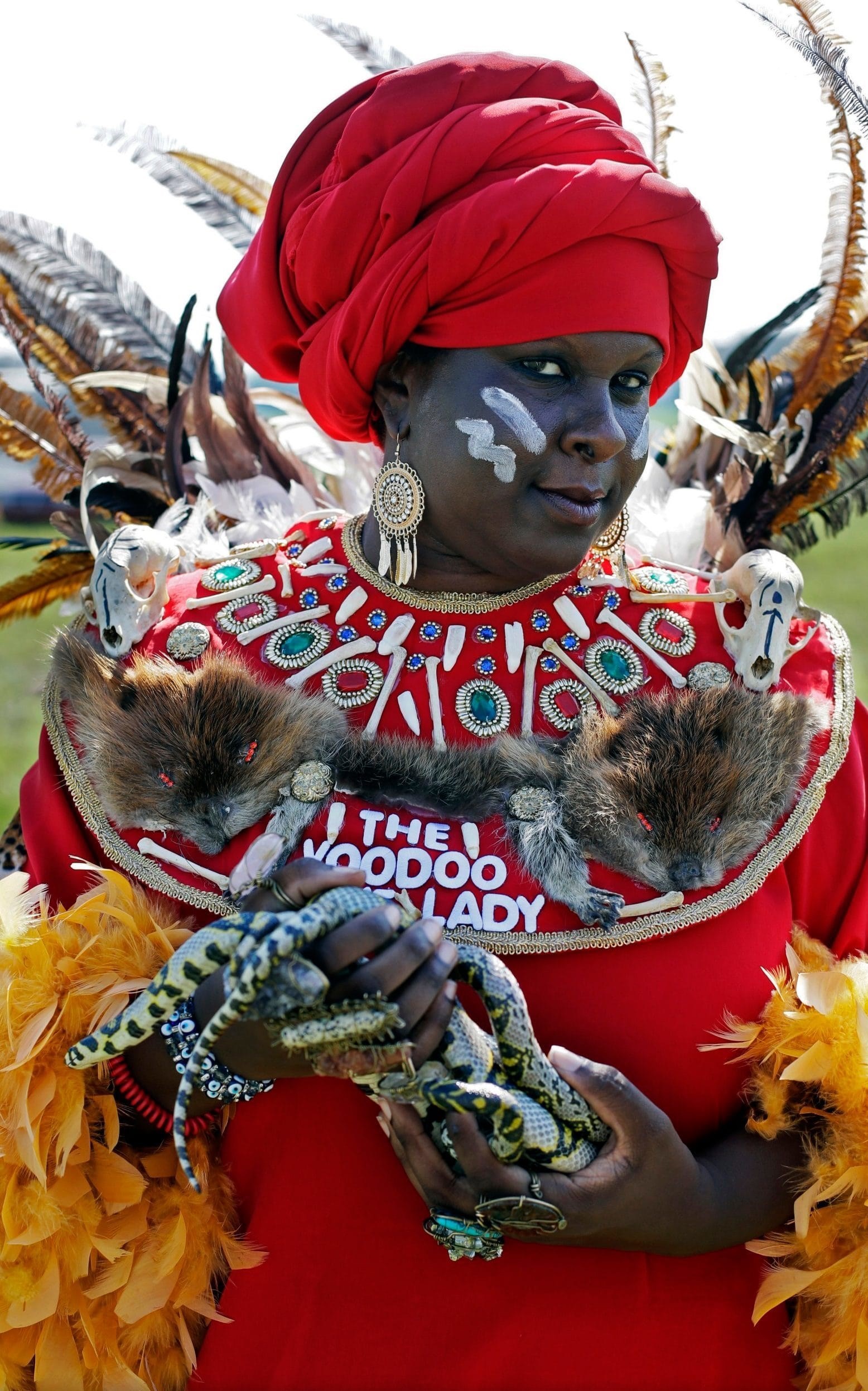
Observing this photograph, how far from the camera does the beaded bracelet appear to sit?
1.93 m

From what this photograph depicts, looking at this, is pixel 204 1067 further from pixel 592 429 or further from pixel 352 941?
pixel 592 429

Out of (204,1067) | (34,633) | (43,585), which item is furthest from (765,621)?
(34,633)

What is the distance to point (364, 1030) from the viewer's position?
5.31 feet

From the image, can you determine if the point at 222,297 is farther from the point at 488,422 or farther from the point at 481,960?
the point at 481,960

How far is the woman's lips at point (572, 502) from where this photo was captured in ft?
6.97

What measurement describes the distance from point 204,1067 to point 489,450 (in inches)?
40.0

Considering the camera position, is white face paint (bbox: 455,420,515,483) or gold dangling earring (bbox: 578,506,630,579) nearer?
white face paint (bbox: 455,420,515,483)

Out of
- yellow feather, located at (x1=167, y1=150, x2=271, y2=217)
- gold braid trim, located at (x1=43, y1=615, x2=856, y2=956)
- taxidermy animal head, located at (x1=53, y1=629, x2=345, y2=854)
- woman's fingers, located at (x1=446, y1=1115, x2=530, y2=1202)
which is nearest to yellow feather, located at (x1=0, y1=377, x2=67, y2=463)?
yellow feather, located at (x1=167, y1=150, x2=271, y2=217)

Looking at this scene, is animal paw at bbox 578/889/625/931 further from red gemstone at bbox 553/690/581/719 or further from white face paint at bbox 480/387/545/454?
white face paint at bbox 480/387/545/454

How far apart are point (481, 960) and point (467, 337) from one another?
3.23 feet

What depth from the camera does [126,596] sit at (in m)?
2.32

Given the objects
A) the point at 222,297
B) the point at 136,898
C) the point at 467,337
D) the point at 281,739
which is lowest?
the point at 136,898

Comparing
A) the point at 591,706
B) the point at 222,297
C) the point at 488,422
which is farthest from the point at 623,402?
the point at 222,297

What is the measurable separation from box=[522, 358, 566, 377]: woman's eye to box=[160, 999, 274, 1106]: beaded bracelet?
3.59 feet
